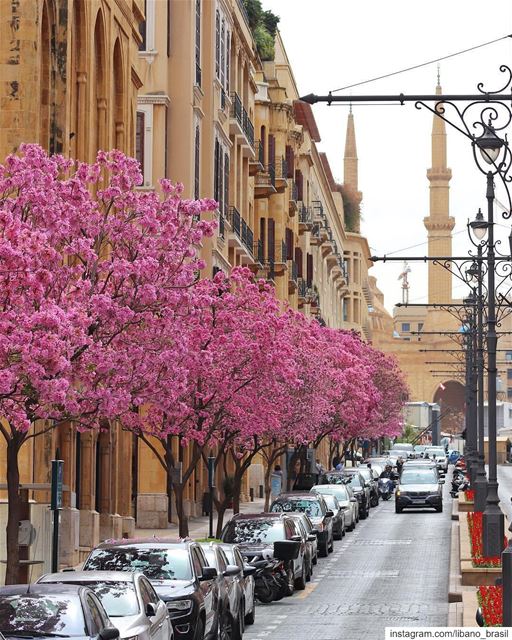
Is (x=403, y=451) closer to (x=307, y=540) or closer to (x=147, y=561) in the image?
(x=307, y=540)

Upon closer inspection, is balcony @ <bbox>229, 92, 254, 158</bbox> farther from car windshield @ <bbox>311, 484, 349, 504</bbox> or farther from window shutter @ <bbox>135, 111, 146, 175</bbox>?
car windshield @ <bbox>311, 484, 349, 504</bbox>

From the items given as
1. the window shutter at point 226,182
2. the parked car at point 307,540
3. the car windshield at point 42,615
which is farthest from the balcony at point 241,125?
the car windshield at point 42,615

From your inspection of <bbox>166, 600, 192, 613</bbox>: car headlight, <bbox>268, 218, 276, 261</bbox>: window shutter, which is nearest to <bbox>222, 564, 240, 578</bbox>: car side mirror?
<bbox>166, 600, 192, 613</bbox>: car headlight

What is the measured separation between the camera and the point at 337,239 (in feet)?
404

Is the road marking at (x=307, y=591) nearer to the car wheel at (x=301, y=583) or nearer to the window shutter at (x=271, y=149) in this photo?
the car wheel at (x=301, y=583)

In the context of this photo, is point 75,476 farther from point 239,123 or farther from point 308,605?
point 239,123

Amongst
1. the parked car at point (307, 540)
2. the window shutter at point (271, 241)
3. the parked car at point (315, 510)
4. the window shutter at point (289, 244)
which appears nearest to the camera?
the parked car at point (307, 540)

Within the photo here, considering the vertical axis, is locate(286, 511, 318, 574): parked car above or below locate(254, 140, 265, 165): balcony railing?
below

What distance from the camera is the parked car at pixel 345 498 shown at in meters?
50.2

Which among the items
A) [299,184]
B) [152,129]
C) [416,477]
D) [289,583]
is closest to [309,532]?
[289,583]

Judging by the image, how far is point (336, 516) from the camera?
1806 inches

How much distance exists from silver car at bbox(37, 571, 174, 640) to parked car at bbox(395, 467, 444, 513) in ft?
146

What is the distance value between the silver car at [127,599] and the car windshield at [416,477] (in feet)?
150

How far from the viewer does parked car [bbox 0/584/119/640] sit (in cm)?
1465
